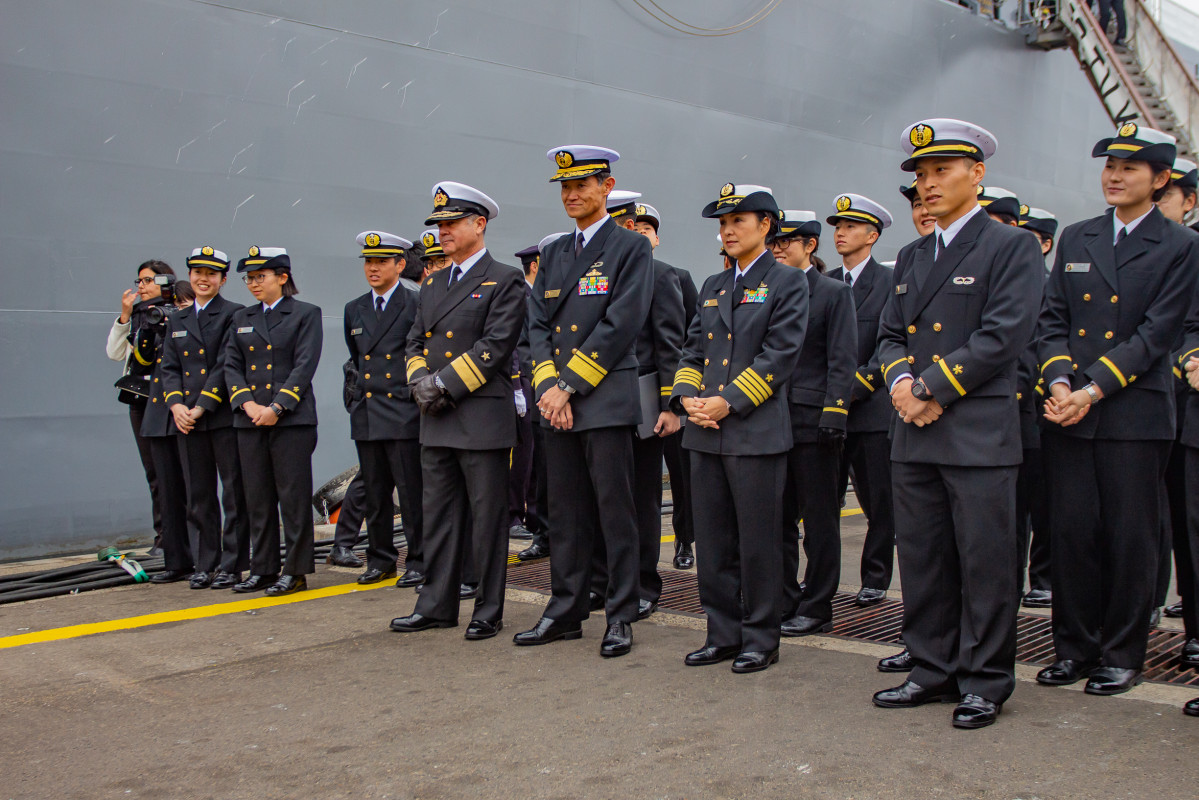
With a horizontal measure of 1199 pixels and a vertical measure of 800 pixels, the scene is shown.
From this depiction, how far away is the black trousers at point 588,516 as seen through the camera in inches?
173

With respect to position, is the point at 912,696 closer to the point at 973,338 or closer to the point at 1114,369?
the point at 973,338

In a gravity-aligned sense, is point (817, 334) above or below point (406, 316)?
below

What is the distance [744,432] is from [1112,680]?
1.55m

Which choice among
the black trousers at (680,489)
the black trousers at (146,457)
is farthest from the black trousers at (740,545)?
the black trousers at (146,457)

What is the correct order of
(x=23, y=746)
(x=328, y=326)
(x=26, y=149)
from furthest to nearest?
(x=328, y=326) < (x=26, y=149) < (x=23, y=746)

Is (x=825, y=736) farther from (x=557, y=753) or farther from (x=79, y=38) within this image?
(x=79, y=38)

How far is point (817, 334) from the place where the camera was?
4.82 metres

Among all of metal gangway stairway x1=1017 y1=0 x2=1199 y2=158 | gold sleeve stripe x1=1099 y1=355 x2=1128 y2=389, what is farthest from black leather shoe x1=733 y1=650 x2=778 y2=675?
metal gangway stairway x1=1017 y1=0 x2=1199 y2=158

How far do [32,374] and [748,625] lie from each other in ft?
17.1

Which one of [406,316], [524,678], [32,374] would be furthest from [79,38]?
[524,678]

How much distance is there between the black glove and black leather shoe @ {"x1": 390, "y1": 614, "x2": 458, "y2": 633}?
1932 mm

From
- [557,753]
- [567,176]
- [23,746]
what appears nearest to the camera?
[557,753]

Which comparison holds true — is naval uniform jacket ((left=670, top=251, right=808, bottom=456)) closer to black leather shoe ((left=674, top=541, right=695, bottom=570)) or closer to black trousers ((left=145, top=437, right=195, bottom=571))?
black leather shoe ((left=674, top=541, right=695, bottom=570))

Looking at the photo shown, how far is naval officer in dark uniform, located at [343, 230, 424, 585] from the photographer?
6.11 m
